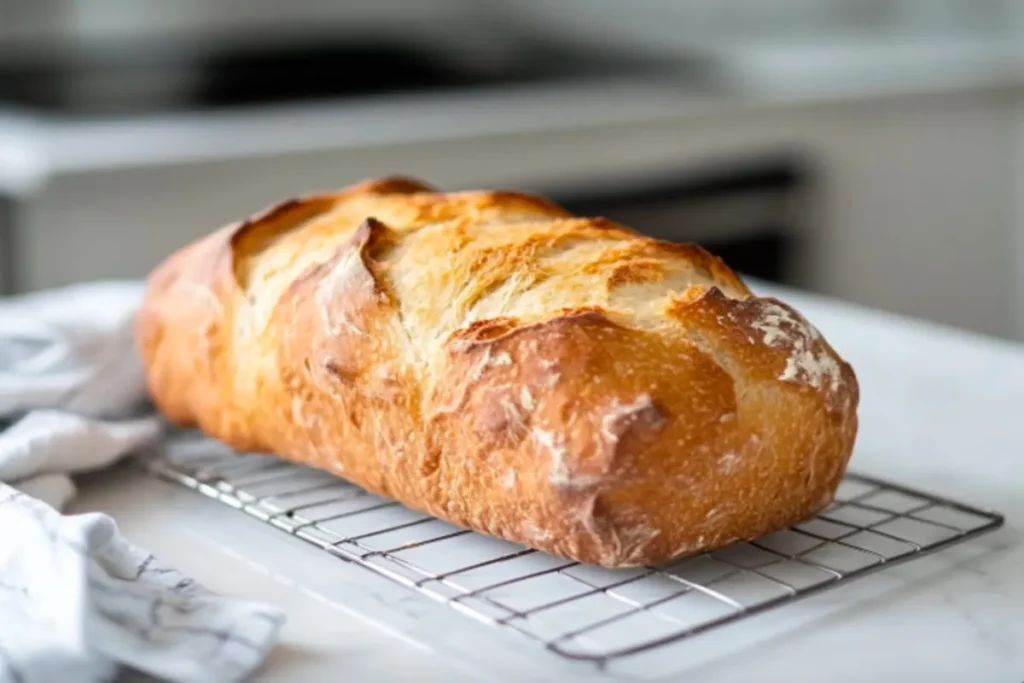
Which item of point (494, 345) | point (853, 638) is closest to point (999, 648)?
point (853, 638)

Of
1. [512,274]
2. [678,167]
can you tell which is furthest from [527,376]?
[678,167]

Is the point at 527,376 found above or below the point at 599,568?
above

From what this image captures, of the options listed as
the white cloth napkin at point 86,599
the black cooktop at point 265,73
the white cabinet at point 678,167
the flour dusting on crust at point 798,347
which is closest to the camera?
the white cloth napkin at point 86,599

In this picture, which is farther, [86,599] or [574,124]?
[574,124]

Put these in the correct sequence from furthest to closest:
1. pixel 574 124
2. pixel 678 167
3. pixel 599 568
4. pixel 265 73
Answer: pixel 265 73, pixel 678 167, pixel 574 124, pixel 599 568

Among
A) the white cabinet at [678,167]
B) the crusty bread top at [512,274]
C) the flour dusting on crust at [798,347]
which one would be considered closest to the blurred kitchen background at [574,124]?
the white cabinet at [678,167]

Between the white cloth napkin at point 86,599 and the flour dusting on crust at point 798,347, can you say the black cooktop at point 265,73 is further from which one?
the flour dusting on crust at point 798,347

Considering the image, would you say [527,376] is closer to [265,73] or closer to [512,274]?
[512,274]
